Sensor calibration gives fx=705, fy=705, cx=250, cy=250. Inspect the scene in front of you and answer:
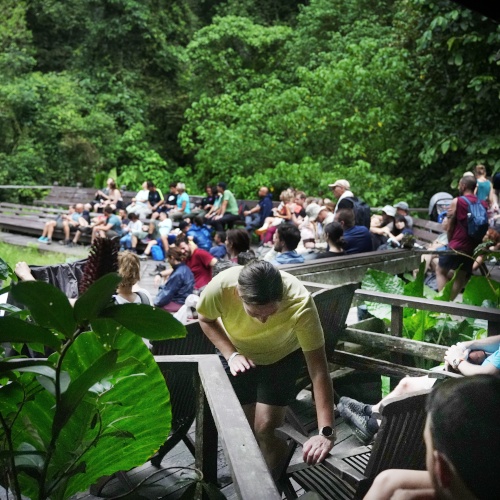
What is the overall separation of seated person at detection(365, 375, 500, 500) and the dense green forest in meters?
11.0

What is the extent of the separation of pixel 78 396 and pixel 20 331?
6.2 inches

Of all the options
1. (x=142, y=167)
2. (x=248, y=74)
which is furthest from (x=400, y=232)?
(x=142, y=167)

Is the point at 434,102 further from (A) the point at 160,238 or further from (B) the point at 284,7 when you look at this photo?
(B) the point at 284,7

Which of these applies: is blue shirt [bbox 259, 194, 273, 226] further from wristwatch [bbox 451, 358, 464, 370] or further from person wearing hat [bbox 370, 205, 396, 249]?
wristwatch [bbox 451, 358, 464, 370]

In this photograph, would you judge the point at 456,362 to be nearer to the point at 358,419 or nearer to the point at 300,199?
the point at 358,419

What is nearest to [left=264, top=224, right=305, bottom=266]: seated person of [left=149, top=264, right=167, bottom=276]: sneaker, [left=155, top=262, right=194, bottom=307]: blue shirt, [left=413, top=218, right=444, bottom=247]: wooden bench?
[left=155, top=262, right=194, bottom=307]: blue shirt

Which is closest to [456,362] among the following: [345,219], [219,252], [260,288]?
[260,288]

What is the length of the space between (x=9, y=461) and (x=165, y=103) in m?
27.8

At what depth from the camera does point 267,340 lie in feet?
10.6

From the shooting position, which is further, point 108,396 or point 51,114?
point 51,114

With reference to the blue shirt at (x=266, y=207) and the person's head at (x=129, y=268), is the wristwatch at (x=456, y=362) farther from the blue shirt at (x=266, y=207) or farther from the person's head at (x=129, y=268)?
the blue shirt at (x=266, y=207)

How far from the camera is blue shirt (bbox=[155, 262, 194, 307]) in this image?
6.76m

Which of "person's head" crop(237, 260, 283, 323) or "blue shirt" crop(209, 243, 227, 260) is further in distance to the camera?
"blue shirt" crop(209, 243, 227, 260)

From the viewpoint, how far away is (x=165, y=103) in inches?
1117
